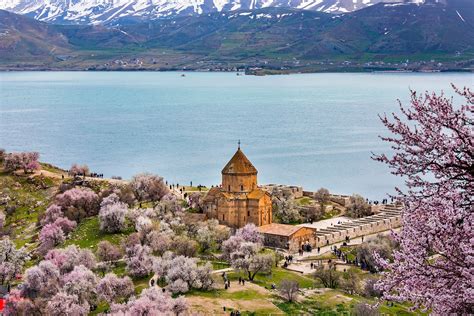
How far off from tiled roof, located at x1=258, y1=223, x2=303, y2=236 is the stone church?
2.78ft

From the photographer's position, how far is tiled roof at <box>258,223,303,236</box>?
160 ft

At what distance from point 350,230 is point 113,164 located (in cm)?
4775

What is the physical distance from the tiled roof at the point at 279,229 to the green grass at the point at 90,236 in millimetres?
9066

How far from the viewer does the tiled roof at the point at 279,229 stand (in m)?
48.8

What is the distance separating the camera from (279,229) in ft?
164

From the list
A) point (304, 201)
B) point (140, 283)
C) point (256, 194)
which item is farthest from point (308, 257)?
point (304, 201)

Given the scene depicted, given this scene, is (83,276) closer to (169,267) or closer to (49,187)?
(169,267)

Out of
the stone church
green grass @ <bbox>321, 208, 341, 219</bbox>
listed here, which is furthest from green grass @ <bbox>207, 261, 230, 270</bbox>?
green grass @ <bbox>321, 208, 341, 219</bbox>

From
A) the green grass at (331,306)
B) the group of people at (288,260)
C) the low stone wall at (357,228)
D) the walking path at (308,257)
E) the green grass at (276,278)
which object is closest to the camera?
the green grass at (331,306)

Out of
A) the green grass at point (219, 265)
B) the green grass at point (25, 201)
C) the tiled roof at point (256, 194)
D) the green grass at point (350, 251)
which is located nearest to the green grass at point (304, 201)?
the tiled roof at point (256, 194)

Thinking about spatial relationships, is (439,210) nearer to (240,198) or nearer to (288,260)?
(288,260)

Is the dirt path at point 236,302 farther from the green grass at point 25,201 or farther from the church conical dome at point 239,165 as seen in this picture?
the green grass at point 25,201

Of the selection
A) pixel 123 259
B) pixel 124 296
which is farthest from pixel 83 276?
pixel 123 259

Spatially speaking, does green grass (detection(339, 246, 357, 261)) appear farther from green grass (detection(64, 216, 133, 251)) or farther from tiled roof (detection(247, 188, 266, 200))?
green grass (detection(64, 216, 133, 251))
